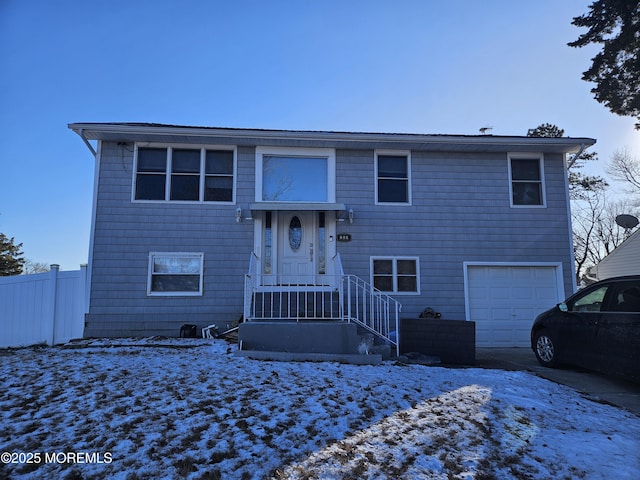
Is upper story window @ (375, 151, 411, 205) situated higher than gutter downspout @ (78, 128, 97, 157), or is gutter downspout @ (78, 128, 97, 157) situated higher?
gutter downspout @ (78, 128, 97, 157)

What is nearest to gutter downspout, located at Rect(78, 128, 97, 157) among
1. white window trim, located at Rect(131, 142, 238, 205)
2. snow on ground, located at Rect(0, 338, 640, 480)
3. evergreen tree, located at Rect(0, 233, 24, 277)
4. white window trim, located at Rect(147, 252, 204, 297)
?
white window trim, located at Rect(131, 142, 238, 205)

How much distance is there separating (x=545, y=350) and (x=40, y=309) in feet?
31.4

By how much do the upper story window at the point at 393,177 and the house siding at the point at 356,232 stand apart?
6.2 inches

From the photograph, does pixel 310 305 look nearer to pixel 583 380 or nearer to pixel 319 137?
pixel 319 137

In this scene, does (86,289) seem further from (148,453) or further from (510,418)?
(510,418)

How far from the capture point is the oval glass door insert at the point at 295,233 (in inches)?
365

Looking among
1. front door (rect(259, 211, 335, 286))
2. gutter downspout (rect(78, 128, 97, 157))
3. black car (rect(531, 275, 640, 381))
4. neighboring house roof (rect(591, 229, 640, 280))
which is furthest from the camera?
neighboring house roof (rect(591, 229, 640, 280))

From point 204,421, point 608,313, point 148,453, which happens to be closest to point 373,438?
point 204,421

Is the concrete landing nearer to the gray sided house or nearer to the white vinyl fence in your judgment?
the gray sided house

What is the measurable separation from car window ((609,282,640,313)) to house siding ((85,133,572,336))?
3.89 meters

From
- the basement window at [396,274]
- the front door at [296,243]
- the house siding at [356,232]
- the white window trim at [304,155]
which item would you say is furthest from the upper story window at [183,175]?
the basement window at [396,274]

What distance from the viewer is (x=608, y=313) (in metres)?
5.61

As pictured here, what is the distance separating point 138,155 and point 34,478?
7.95 m

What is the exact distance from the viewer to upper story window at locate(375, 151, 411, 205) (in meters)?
9.68
